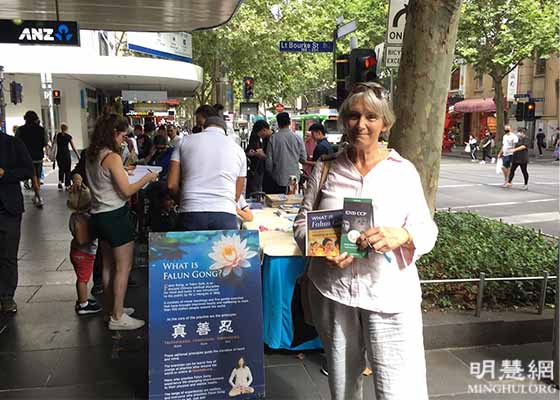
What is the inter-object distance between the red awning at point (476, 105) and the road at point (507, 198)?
18.8m

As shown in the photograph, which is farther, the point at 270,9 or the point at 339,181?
the point at 270,9

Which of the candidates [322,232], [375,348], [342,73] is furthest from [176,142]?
[342,73]

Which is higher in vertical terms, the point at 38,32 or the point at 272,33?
the point at 272,33

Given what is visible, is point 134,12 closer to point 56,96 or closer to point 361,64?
point 361,64

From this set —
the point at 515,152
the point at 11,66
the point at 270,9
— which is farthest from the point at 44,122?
the point at 515,152

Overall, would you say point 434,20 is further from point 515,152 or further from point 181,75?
point 181,75

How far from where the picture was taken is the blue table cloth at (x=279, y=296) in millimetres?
3874

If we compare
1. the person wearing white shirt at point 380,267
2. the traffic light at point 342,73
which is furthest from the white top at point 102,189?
the traffic light at point 342,73

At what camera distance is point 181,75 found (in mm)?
22109

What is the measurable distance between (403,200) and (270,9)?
2621 cm

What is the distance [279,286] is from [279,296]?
0.27 ft

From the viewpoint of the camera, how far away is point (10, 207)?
4848 mm

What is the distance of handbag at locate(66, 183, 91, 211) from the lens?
184 inches

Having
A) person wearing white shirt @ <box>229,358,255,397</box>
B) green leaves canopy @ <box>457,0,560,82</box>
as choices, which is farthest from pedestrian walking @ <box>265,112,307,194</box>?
green leaves canopy @ <box>457,0,560,82</box>
